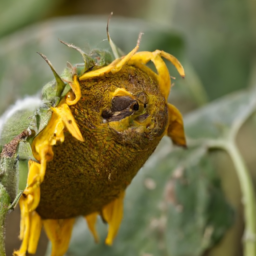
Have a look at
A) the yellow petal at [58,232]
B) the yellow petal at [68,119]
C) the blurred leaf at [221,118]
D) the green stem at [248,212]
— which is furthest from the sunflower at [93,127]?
the blurred leaf at [221,118]

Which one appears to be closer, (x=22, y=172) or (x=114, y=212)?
(x=22, y=172)

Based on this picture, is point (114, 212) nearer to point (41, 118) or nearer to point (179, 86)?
point (41, 118)

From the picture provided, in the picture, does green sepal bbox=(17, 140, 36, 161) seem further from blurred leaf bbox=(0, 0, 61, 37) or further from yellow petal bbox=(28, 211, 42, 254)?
blurred leaf bbox=(0, 0, 61, 37)

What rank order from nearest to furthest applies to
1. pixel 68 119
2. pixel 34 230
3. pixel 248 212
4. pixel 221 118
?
pixel 68 119, pixel 34 230, pixel 248 212, pixel 221 118

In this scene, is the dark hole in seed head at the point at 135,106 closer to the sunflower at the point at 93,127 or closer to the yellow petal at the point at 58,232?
the sunflower at the point at 93,127

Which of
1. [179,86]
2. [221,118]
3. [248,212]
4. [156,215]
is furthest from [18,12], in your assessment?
[248,212]
